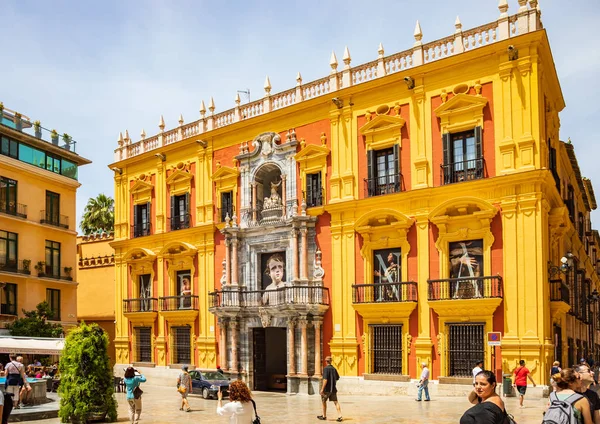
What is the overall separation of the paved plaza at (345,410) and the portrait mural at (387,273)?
381 cm

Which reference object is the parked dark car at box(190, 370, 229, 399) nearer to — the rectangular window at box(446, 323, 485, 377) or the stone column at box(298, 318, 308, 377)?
the stone column at box(298, 318, 308, 377)

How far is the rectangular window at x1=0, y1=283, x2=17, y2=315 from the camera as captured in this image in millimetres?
37500

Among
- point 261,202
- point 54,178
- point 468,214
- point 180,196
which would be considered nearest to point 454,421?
point 468,214

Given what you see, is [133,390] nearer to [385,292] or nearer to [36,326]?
[385,292]

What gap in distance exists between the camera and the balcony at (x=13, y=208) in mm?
38097

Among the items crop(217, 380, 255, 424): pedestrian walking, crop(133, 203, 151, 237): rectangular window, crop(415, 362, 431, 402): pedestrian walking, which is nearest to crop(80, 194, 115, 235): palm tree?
crop(133, 203, 151, 237): rectangular window

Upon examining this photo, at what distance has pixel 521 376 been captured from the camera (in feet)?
69.4

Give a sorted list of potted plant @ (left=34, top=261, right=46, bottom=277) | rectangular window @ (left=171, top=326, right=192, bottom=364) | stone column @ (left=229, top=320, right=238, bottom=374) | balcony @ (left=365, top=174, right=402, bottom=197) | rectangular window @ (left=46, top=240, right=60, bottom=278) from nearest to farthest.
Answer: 1. balcony @ (left=365, top=174, right=402, bottom=197)
2. stone column @ (left=229, top=320, right=238, bottom=374)
3. rectangular window @ (left=171, top=326, right=192, bottom=364)
4. potted plant @ (left=34, top=261, right=46, bottom=277)
5. rectangular window @ (left=46, top=240, right=60, bottom=278)

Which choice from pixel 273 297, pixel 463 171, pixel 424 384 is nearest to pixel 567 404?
pixel 424 384

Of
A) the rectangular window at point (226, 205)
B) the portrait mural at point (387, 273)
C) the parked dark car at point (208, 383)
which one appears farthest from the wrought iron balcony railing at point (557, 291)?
the rectangular window at point (226, 205)

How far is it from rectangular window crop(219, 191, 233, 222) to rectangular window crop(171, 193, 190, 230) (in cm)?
242

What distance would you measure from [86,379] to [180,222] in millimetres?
17740

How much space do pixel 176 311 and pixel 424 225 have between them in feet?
45.8

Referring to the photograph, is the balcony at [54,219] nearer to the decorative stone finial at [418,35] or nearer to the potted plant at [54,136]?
the potted plant at [54,136]
